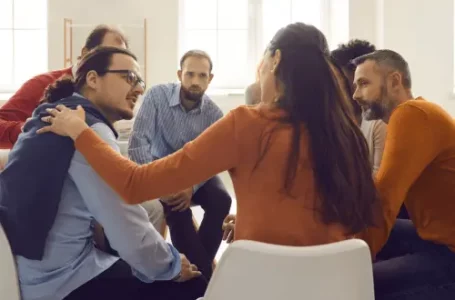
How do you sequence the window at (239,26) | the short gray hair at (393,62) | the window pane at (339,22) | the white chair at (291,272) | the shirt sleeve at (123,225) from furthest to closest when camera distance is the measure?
the window at (239,26), the window pane at (339,22), the short gray hair at (393,62), the shirt sleeve at (123,225), the white chair at (291,272)

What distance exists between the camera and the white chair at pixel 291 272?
1.13m

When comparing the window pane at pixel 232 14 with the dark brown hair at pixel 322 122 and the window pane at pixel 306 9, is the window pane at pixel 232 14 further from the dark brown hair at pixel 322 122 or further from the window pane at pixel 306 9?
the dark brown hair at pixel 322 122

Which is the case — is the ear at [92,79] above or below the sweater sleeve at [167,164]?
above

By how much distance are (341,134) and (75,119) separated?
0.69 metres

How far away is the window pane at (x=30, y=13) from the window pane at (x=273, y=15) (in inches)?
87.2

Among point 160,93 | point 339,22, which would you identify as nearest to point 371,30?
point 339,22

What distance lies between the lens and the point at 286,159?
4.32 feet

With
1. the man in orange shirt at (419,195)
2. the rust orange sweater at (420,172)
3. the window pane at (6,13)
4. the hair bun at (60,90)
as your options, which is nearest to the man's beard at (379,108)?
the man in orange shirt at (419,195)

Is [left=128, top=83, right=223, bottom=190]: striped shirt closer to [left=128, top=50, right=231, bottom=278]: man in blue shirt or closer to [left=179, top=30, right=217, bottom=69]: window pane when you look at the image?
[left=128, top=50, right=231, bottom=278]: man in blue shirt

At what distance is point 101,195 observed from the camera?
145cm

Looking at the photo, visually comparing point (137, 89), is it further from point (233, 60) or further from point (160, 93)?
point (233, 60)

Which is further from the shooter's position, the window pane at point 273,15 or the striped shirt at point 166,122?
the window pane at point 273,15

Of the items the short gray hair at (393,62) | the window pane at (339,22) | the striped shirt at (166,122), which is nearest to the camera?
the short gray hair at (393,62)

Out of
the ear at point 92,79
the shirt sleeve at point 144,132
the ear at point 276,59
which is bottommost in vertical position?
the shirt sleeve at point 144,132
